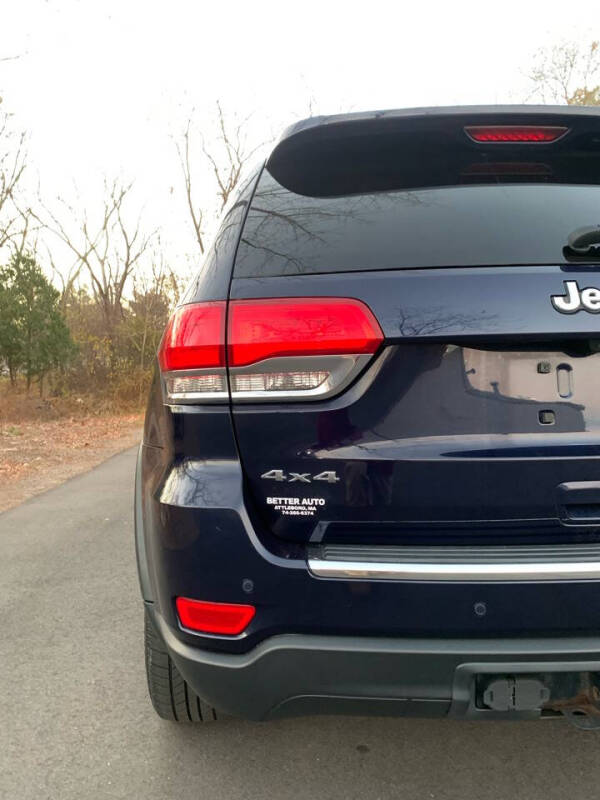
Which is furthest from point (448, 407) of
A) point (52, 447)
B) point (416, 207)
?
point (52, 447)

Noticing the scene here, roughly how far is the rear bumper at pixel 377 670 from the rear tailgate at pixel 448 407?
0.24 meters

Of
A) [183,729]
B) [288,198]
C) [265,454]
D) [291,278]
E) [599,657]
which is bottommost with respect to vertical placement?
[183,729]

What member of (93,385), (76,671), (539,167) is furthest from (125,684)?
(93,385)

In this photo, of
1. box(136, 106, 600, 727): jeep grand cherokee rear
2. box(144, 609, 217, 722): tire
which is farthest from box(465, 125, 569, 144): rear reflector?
box(144, 609, 217, 722): tire

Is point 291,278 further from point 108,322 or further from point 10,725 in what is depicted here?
point 108,322

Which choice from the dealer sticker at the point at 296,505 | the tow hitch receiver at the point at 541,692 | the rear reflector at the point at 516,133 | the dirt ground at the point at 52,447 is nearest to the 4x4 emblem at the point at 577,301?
the rear reflector at the point at 516,133

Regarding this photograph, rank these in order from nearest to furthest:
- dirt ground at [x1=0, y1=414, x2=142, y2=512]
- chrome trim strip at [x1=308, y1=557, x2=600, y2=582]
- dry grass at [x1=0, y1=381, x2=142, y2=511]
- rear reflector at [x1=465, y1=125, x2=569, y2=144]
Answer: chrome trim strip at [x1=308, y1=557, x2=600, y2=582] < rear reflector at [x1=465, y1=125, x2=569, y2=144] < dirt ground at [x1=0, y1=414, x2=142, y2=512] < dry grass at [x1=0, y1=381, x2=142, y2=511]

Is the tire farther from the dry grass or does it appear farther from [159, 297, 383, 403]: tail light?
the dry grass

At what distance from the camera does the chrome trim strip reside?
1486 mm

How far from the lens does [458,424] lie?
153 centimetres

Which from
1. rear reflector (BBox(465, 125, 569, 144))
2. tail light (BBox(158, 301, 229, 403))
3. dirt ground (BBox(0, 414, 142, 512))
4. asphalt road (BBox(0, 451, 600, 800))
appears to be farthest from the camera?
dirt ground (BBox(0, 414, 142, 512))

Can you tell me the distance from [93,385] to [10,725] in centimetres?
1697

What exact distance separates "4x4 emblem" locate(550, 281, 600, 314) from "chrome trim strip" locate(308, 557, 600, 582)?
577 millimetres

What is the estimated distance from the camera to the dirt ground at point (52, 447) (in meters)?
7.55
